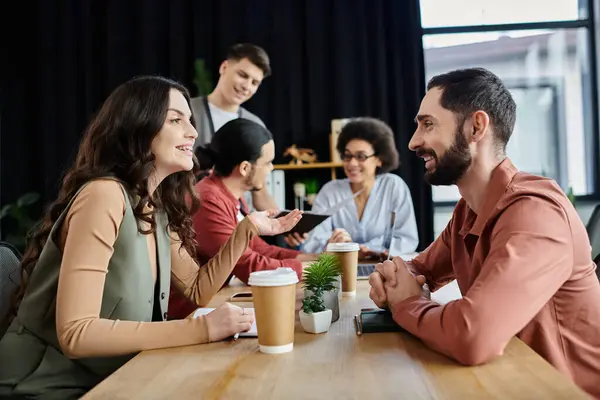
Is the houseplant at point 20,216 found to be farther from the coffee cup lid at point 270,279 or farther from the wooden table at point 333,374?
the coffee cup lid at point 270,279

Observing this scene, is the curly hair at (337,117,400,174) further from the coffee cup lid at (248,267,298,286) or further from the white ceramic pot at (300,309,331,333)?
the coffee cup lid at (248,267,298,286)

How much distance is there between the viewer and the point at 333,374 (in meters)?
0.97

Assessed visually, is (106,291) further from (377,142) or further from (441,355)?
(377,142)

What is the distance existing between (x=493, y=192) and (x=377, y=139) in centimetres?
226

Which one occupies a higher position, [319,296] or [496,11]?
[496,11]

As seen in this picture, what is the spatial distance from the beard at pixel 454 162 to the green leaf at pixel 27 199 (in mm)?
4095

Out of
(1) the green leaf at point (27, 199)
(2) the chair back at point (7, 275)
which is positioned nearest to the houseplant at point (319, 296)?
(2) the chair back at point (7, 275)

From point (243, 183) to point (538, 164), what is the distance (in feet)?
10.6

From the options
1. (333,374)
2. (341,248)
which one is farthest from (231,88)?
(333,374)

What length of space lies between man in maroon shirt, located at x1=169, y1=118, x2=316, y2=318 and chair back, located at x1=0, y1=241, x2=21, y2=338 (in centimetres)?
67

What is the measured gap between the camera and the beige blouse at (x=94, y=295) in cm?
118

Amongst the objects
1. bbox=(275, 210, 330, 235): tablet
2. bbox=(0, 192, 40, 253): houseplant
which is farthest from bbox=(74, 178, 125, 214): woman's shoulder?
bbox=(0, 192, 40, 253): houseplant

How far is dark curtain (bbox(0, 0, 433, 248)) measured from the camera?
476 centimetres

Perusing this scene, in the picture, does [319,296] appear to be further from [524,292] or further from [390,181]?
[390,181]
